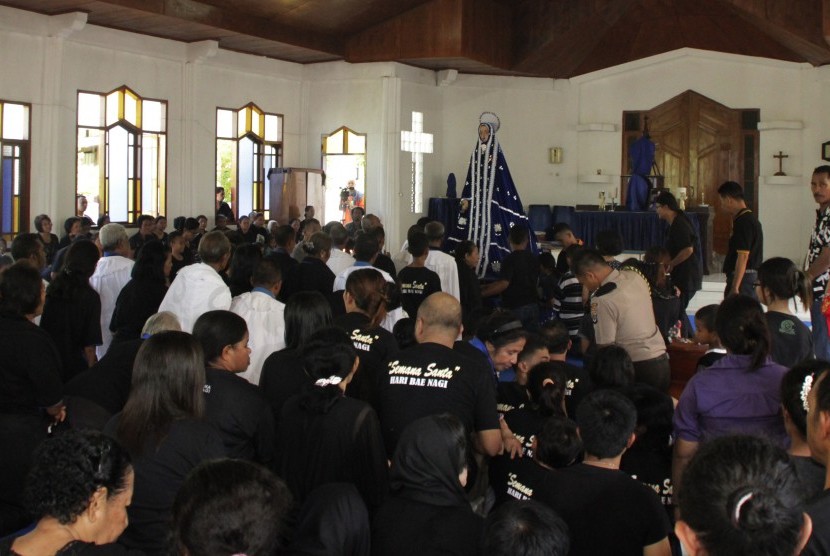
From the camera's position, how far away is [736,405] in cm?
391

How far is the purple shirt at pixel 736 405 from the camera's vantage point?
12.8 feet

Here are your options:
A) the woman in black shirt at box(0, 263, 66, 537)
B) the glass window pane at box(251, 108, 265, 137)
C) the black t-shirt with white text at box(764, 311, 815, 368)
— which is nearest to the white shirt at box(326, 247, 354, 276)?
the woman in black shirt at box(0, 263, 66, 537)

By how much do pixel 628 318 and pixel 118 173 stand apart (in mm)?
11211

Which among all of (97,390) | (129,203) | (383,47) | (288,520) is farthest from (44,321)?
(383,47)

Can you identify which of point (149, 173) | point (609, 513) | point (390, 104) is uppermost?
point (390, 104)

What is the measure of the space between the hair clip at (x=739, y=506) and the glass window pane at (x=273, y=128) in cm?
1643

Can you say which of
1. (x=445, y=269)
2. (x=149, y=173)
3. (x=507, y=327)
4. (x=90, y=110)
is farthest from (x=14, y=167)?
(x=507, y=327)

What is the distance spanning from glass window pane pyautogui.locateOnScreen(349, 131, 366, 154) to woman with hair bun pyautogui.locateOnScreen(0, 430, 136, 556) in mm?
15611

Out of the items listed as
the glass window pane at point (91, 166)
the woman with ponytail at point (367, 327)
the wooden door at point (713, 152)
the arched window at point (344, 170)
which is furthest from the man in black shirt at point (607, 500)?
the wooden door at point (713, 152)

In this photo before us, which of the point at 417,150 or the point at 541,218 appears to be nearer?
the point at 417,150

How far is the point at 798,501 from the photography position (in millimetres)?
1886

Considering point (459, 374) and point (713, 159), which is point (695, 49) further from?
point (459, 374)

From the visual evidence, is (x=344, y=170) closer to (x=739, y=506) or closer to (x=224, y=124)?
(x=224, y=124)

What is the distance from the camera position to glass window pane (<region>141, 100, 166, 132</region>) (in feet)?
50.3
